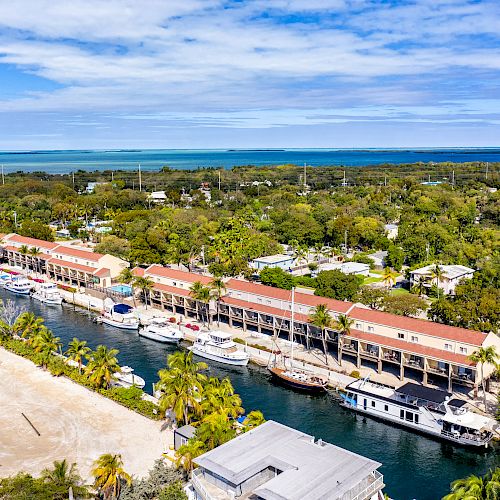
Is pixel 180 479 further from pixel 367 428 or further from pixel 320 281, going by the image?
pixel 320 281

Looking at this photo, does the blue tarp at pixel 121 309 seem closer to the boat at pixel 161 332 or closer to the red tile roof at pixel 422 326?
the boat at pixel 161 332

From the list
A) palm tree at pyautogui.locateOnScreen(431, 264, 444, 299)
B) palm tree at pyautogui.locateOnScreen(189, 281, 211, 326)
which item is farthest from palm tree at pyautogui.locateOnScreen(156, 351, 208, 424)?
palm tree at pyautogui.locateOnScreen(431, 264, 444, 299)

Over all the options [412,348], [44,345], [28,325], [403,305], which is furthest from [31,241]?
[412,348]

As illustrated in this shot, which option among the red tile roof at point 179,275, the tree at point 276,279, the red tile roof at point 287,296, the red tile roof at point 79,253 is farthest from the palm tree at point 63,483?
the red tile roof at point 79,253

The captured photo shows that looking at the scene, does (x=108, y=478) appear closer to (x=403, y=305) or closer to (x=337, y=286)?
(x=403, y=305)

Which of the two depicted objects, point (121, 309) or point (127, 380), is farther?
point (121, 309)

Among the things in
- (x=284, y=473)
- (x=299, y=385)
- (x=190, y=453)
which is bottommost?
Result: (x=299, y=385)

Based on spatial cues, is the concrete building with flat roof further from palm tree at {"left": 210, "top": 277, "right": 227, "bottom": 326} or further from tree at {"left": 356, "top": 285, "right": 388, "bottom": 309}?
tree at {"left": 356, "top": 285, "right": 388, "bottom": 309}
